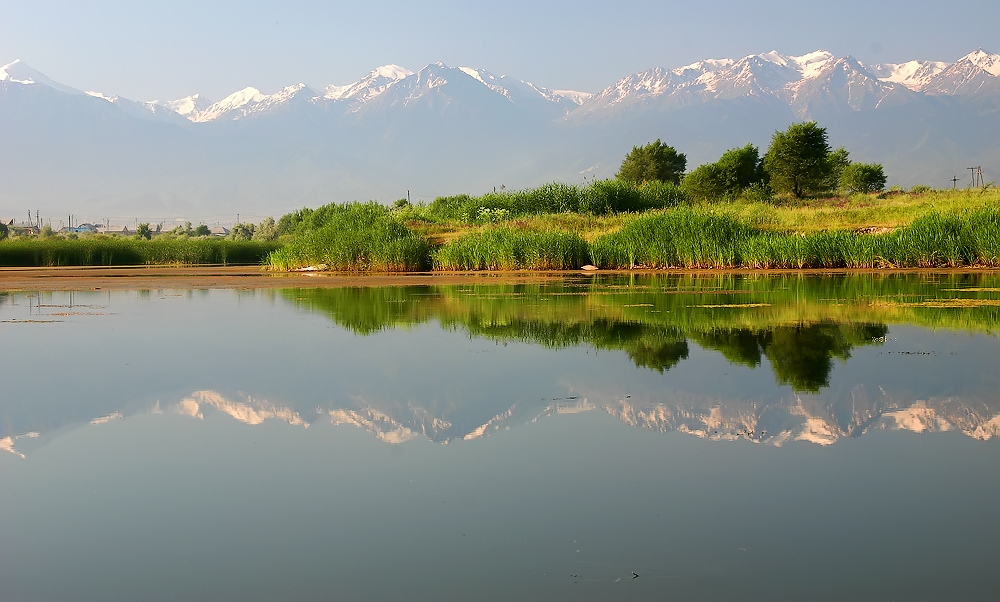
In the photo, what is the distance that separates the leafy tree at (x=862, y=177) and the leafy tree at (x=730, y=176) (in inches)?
506

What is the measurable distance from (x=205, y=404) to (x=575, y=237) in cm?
2449

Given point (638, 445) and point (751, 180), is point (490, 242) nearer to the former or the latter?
point (638, 445)

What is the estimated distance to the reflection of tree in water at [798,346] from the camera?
768 cm

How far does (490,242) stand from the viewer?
31344mm

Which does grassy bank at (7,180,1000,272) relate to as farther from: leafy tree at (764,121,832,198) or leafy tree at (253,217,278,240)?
leafy tree at (253,217,278,240)

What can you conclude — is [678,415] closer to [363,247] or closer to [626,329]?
[626,329]

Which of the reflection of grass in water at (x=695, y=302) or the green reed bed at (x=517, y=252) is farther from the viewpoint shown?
the green reed bed at (x=517, y=252)

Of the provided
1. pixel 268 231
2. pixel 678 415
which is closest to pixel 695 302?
pixel 678 415

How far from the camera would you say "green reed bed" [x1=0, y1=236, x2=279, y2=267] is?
47.1 metres

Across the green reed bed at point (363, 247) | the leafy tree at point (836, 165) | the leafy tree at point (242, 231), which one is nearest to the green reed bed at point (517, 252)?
the green reed bed at point (363, 247)

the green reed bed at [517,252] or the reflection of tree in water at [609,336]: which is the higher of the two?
the green reed bed at [517,252]

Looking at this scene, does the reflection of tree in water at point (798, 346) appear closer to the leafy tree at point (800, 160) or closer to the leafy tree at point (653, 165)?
the leafy tree at point (800, 160)

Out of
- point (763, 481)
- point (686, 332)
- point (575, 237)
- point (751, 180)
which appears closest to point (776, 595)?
point (763, 481)

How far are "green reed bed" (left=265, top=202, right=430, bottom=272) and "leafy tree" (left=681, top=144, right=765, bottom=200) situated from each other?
4211cm
